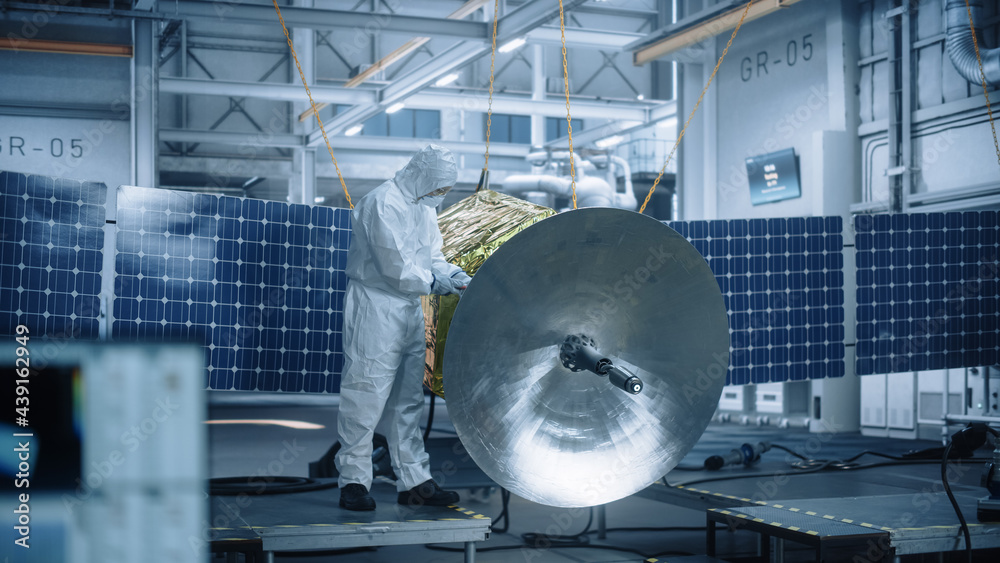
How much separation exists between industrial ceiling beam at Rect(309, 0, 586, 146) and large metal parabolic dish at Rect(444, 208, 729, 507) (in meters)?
6.29

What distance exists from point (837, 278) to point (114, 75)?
26.8 ft

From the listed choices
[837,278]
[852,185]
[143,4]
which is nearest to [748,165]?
[852,185]

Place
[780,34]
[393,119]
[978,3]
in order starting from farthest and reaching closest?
[393,119] < [780,34] < [978,3]

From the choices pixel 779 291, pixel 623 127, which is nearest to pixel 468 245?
pixel 779 291

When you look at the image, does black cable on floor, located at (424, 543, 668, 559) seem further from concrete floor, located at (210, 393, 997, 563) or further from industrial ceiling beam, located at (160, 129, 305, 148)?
industrial ceiling beam, located at (160, 129, 305, 148)

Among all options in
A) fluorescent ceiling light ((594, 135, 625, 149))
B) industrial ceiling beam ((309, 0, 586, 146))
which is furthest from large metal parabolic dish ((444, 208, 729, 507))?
fluorescent ceiling light ((594, 135, 625, 149))

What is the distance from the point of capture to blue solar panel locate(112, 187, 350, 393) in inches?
204

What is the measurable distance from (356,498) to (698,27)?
9.24 m

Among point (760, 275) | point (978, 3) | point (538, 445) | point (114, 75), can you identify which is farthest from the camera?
point (114, 75)

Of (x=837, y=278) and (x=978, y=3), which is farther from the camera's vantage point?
(x=978, y=3)

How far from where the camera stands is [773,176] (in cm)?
1246

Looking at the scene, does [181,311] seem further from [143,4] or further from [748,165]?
[748,165]

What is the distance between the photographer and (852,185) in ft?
38.7

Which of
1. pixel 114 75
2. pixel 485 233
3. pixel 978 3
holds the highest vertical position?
pixel 978 3
